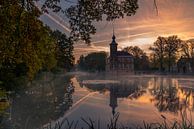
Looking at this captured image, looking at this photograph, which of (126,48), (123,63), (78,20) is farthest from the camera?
(126,48)

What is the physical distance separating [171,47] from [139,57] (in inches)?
1261

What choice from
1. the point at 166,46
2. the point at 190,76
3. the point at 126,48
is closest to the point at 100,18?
the point at 190,76

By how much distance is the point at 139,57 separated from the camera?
157625 millimetres

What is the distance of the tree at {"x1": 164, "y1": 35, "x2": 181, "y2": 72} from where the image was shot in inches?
4953

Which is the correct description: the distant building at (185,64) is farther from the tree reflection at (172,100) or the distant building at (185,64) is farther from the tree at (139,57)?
the tree reflection at (172,100)

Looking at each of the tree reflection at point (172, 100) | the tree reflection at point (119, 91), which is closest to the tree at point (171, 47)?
the tree reflection at point (119, 91)

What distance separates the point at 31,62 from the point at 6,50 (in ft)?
2.63

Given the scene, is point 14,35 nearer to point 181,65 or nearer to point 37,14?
point 37,14

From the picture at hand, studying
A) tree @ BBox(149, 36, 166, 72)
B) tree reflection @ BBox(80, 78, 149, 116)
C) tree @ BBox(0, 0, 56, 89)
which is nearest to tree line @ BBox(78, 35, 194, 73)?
tree @ BBox(149, 36, 166, 72)

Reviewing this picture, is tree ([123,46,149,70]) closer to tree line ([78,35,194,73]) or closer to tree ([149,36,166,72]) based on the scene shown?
tree line ([78,35,194,73])

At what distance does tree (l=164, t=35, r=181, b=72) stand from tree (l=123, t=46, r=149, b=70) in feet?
71.4

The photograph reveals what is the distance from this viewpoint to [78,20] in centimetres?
734

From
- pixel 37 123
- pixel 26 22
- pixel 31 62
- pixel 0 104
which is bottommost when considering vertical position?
pixel 37 123

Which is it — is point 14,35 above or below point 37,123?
above
